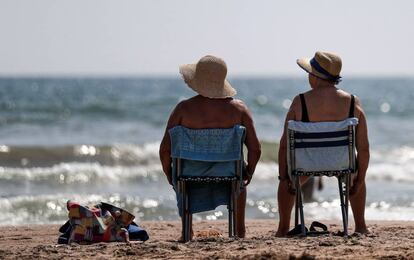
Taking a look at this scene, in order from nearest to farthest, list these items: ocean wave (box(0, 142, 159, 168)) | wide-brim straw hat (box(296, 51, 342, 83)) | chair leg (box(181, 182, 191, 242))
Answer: chair leg (box(181, 182, 191, 242)), wide-brim straw hat (box(296, 51, 342, 83)), ocean wave (box(0, 142, 159, 168))

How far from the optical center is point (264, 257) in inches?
237

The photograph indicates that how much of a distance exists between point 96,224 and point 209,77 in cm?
127

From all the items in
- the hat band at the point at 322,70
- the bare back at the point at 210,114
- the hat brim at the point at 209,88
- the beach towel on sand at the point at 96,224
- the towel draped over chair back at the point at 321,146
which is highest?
the hat band at the point at 322,70

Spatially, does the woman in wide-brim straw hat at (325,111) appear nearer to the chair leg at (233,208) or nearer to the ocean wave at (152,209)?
the chair leg at (233,208)

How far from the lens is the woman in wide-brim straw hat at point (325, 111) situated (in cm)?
709

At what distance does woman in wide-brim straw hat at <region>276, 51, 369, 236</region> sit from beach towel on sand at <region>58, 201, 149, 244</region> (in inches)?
43.7

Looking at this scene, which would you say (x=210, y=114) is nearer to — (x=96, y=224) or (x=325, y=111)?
(x=325, y=111)

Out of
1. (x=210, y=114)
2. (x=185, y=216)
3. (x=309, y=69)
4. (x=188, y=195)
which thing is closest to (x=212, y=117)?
(x=210, y=114)

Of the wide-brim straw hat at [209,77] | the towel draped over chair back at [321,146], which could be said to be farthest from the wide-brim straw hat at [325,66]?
the wide-brim straw hat at [209,77]

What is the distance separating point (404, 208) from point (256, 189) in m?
2.81

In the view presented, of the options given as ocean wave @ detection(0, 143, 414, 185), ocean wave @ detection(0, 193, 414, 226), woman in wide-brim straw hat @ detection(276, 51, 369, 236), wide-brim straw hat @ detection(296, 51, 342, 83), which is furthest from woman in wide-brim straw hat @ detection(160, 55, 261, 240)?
ocean wave @ detection(0, 143, 414, 185)

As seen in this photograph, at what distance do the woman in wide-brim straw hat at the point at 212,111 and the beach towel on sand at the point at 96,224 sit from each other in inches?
18.6

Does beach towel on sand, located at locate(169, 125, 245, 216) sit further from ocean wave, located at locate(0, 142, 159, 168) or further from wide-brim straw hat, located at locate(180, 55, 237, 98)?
ocean wave, located at locate(0, 142, 159, 168)

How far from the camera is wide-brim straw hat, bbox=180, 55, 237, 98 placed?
280 inches
